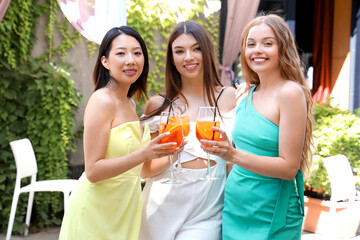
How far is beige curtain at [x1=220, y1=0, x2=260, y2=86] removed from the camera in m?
5.79

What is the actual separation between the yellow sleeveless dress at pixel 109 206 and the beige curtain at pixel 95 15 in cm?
168

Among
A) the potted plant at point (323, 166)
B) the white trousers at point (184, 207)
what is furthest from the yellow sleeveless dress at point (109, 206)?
the potted plant at point (323, 166)

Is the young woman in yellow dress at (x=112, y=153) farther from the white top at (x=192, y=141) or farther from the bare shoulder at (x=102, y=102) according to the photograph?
the white top at (x=192, y=141)

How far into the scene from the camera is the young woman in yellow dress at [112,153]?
5.57ft

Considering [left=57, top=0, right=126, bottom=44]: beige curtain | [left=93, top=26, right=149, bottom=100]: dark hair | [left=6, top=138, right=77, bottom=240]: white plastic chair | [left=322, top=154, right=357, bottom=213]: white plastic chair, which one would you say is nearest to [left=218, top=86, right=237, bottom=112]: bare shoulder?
[left=93, top=26, right=149, bottom=100]: dark hair

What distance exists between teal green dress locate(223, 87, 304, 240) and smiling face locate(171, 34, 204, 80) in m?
0.39

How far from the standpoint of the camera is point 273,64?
168 cm

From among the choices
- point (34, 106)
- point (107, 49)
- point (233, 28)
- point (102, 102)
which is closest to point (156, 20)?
point (233, 28)

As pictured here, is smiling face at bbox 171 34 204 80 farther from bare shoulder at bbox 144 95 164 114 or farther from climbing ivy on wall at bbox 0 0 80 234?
climbing ivy on wall at bbox 0 0 80 234

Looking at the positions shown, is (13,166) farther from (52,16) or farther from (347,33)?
(347,33)

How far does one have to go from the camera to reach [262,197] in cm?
167

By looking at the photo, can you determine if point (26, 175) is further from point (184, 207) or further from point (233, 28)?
point (233, 28)

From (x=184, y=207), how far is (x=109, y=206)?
35 cm

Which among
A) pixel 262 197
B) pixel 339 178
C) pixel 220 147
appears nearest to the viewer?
pixel 220 147
